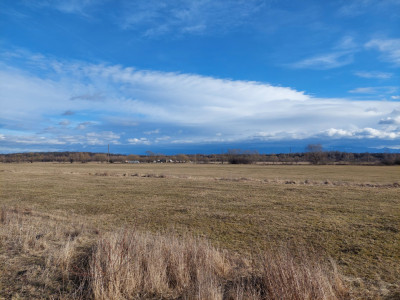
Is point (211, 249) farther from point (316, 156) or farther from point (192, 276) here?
point (316, 156)

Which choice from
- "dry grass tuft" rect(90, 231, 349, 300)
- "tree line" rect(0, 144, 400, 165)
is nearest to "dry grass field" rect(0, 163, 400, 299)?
"dry grass tuft" rect(90, 231, 349, 300)

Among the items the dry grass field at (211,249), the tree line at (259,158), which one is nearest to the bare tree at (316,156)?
the tree line at (259,158)

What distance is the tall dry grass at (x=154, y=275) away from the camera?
4438 mm

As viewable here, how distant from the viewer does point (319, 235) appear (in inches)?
409

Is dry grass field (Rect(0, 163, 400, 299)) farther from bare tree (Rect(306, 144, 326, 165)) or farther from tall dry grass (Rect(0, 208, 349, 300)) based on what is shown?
bare tree (Rect(306, 144, 326, 165))

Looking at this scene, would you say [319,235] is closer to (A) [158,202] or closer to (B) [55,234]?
(B) [55,234]

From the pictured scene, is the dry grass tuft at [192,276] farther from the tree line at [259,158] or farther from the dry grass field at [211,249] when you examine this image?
the tree line at [259,158]

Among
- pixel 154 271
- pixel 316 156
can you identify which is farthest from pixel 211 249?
pixel 316 156

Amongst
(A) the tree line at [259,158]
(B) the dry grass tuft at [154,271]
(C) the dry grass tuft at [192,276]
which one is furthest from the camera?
(A) the tree line at [259,158]

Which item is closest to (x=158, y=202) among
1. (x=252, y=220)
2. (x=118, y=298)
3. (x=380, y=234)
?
(x=252, y=220)

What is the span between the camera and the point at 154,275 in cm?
498

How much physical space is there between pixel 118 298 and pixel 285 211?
475 inches

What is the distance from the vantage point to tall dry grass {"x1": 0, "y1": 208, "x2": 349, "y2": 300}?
444 centimetres

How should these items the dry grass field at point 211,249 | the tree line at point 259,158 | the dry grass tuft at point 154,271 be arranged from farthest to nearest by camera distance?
the tree line at point 259,158 → the dry grass field at point 211,249 → the dry grass tuft at point 154,271
